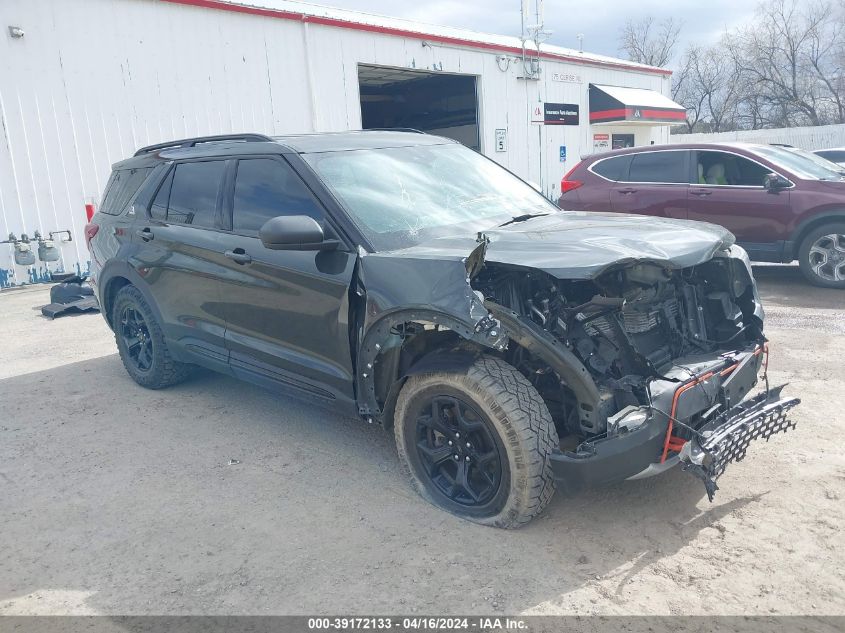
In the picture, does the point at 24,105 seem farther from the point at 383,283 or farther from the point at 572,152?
the point at 572,152

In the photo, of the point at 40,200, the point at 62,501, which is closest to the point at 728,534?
the point at 62,501

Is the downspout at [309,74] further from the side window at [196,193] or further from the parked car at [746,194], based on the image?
the side window at [196,193]

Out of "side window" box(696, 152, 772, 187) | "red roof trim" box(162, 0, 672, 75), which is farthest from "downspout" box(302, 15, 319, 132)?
"side window" box(696, 152, 772, 187)

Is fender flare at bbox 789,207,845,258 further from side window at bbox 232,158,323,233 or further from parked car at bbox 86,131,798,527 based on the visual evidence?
side window at bbox 232,158,323,233

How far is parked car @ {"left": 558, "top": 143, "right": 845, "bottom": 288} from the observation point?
25.8ft

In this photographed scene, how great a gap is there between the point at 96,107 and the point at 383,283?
990 cm

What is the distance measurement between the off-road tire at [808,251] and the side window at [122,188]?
7.01m

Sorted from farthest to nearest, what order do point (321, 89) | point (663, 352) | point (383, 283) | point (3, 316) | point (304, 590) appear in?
point (321, 89) < point (3, 316) < point (663, 352) < point (383, 283) < point (304, 590)

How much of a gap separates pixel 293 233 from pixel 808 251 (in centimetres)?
678

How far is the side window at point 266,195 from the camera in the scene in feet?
13.0

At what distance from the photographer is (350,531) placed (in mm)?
3363

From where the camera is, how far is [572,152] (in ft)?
67.7

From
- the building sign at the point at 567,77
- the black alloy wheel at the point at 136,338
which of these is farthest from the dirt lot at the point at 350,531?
the building sign at the point at 567,77

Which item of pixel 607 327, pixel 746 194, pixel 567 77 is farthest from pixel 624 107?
pixel 607 327
